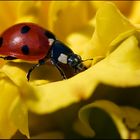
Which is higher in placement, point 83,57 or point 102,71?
point 102,71

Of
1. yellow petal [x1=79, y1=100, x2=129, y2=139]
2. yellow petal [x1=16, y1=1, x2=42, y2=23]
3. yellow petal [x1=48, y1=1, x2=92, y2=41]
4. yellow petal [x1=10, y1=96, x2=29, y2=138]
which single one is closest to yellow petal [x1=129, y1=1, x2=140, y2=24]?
yellow petal [x1=48, y1=1, x2=92, y2=41]

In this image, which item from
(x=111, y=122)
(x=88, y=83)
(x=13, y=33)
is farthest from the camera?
(x=13, y=33)

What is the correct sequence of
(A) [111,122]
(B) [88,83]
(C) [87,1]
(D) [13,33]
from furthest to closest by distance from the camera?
(C) [87,1], (D) [13,33], (A) [111,122], (B) [88,83]

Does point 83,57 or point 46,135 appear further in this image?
point 83,57

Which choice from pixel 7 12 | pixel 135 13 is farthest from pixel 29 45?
pixel 135 13

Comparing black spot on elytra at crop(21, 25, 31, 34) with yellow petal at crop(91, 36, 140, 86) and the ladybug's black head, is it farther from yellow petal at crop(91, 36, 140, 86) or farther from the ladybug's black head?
yellow petal at crop(91, 36, 140, 86)

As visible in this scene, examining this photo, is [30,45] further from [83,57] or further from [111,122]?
[111,122]

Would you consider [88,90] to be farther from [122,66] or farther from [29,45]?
[29,45]

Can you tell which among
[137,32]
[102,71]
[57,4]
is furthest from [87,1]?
[102,71]

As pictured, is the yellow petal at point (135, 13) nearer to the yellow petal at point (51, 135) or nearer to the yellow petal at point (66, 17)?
the yellow petal at point (66, 17)
